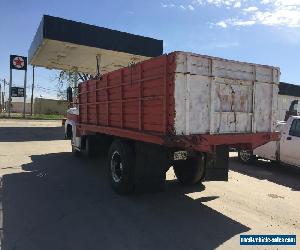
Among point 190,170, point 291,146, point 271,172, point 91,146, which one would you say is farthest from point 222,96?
point 271,172

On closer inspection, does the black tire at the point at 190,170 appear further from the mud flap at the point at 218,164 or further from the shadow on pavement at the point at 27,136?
the shadow on pavement at the point at 27,136

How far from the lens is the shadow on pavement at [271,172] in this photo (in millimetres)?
10000

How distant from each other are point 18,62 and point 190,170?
129ft

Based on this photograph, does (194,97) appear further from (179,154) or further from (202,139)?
(179,154)

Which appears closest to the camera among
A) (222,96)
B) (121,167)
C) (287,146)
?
(222,96)

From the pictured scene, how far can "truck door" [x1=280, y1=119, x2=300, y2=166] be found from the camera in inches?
425

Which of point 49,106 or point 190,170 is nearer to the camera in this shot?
point 190,170

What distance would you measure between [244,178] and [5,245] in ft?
22.4

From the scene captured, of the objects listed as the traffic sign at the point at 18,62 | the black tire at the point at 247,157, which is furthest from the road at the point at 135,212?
the traffic sign at the point at 18,62

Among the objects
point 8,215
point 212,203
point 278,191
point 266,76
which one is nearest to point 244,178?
point 278,191

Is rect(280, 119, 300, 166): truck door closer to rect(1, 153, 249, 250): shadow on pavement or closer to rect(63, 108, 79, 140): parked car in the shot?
rect(1, 153, 249, 250): shadow on pavement

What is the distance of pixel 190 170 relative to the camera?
8555 millimetres

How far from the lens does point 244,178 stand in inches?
402

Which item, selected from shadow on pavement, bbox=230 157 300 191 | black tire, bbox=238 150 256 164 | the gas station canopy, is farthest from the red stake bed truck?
the gas station canopy
